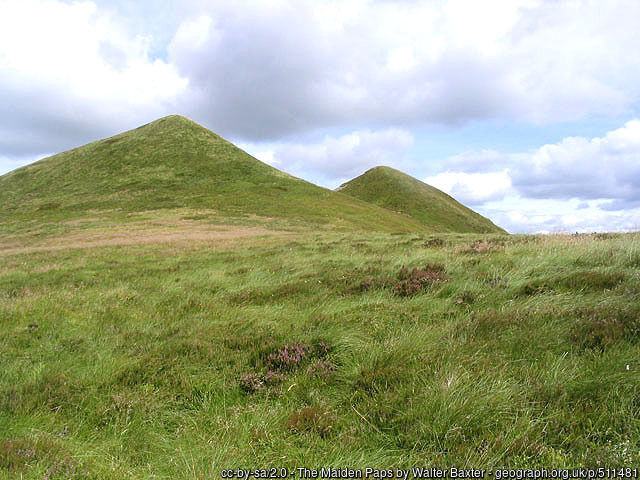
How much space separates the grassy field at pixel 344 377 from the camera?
313 cm

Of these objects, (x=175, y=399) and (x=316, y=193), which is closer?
(x=175, y=399)

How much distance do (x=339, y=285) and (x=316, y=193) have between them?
209 feet

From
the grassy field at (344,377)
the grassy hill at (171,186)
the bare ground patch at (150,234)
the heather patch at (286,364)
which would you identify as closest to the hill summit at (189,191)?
the grassy hill at (171,186)

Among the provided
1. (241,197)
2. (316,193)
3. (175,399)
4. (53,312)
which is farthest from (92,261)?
(316,193)

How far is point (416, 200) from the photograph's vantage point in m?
107

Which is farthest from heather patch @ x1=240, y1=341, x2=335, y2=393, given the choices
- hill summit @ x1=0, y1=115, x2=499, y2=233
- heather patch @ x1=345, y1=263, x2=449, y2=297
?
hill summit @ x1=0, y1=115, x2=499, y2=233

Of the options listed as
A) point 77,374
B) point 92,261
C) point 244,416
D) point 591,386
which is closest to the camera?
point 591,386

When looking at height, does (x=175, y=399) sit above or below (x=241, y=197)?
below

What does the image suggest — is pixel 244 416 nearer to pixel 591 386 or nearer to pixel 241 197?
pixel 591 386

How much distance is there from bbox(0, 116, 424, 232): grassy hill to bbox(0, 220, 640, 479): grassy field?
38.4 metres

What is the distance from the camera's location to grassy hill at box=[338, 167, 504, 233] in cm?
9525

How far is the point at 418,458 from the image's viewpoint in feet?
9.77

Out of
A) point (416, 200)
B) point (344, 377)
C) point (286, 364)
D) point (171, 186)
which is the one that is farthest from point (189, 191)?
point (416, 200)

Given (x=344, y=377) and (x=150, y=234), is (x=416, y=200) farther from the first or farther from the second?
(x=344, y=377)
